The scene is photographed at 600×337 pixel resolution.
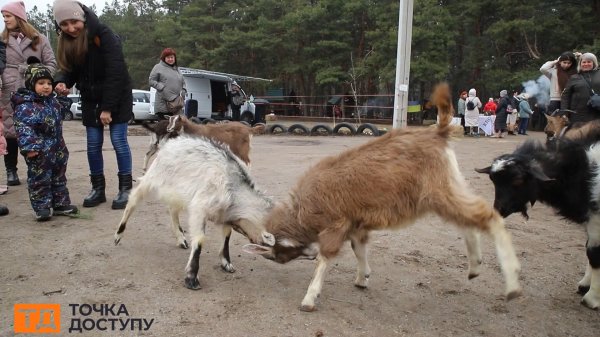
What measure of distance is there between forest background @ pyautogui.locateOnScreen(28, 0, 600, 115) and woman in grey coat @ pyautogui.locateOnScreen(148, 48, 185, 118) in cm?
1606

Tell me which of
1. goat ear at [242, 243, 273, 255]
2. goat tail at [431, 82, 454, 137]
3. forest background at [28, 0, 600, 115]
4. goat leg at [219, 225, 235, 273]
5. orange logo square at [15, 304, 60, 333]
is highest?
forest background at [28, 0, 600, 115]

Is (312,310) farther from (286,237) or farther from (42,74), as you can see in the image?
(42,74)

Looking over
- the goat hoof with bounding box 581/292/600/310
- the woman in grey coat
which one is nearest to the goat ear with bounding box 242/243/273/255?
the goat hoof with bounding box 581/292/600/310

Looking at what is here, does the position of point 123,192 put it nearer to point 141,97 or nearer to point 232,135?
point 232,135

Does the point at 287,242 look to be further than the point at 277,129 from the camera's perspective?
No

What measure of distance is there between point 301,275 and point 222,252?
63 cm

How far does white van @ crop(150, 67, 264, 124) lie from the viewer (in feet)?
58.2

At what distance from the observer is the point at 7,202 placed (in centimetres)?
490

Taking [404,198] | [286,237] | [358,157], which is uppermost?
[358,157]

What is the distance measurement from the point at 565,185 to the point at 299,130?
41.5 feet

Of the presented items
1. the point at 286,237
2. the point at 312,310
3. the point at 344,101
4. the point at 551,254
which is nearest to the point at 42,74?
the point at 286,237

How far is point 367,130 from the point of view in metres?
14.7

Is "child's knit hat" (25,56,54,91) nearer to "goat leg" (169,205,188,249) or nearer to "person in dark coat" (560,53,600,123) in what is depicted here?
"goat leg" (169,205,188,249)

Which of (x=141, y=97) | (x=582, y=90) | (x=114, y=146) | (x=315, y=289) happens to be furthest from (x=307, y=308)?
(x=141, y=97)
